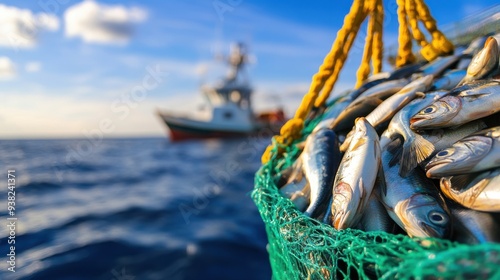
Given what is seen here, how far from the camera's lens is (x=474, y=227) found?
1.27 m

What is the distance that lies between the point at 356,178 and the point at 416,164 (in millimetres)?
293

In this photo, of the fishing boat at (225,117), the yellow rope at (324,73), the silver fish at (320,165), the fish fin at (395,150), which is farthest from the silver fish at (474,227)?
the fishing boat at (225,117)

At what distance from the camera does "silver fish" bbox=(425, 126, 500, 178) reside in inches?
51.4

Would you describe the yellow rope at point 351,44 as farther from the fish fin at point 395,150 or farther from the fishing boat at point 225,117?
the fishing boat at point 225,117

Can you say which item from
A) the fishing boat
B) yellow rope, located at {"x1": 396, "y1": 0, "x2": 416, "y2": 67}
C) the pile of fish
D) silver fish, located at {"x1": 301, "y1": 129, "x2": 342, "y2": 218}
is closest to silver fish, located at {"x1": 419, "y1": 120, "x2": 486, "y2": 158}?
the pile of fish

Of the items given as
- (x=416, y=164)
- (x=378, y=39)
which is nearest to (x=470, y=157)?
(x=416, y=164)

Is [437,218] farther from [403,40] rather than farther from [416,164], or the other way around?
[403,40]

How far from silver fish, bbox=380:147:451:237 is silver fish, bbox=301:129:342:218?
0.33 m

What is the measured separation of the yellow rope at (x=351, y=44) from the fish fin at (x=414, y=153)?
943 millimetres

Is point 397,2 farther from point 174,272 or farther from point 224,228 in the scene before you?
point 224,228

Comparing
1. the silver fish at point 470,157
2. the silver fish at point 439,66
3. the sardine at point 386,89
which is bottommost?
the silver fish at point 470,157

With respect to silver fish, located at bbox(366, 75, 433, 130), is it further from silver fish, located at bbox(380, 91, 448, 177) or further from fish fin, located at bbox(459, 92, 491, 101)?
fish fin, located at bbox(459, 92, 491, 101)

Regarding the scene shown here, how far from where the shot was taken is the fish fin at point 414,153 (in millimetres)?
1549

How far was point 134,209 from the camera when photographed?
668cm
